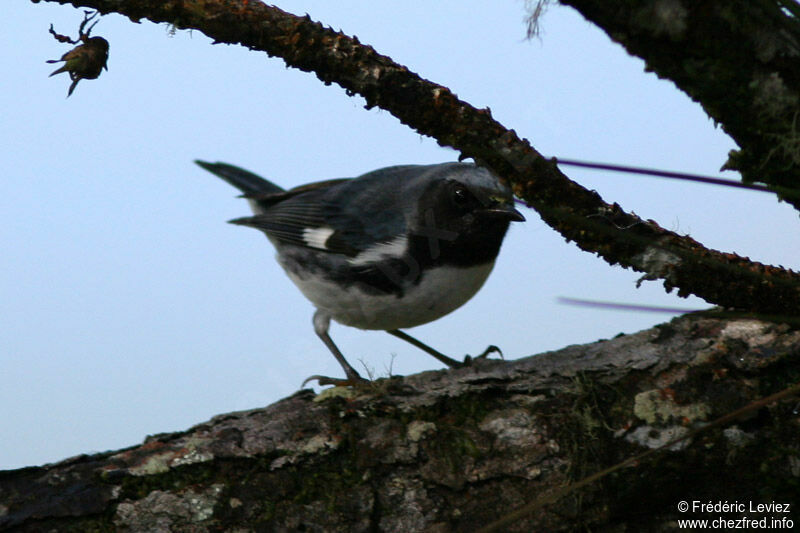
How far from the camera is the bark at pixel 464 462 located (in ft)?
8.67

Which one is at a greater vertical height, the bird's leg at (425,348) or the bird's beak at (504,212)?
the bird's beak at (504,212)

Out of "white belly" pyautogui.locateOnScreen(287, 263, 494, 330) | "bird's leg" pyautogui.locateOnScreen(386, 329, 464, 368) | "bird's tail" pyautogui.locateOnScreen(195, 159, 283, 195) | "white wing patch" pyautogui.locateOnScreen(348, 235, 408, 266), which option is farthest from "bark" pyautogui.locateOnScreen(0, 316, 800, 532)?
"bird's tail" pyautogui.locateOnScreen(195, 159, 283, 195)

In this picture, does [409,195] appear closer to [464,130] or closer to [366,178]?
[366,178]

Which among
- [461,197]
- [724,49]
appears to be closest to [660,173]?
[724,49]

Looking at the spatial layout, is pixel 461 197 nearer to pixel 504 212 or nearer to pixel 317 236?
pixel 504 212

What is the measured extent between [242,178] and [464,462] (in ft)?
10.8

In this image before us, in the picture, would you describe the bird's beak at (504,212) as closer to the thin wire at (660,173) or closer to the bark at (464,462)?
the bark at (464,462)

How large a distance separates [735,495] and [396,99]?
1.75 m

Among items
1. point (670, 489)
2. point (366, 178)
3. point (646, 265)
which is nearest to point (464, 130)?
point (646, 265)

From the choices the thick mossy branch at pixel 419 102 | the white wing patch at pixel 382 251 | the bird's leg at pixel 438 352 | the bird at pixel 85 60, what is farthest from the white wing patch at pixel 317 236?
the bird at pixel 85 60

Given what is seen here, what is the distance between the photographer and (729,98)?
202 centimetres

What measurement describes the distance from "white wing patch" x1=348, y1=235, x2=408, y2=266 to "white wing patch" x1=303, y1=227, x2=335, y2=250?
0.31 metres

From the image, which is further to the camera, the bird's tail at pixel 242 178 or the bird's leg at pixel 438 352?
the bird's tail at pixel 242 178

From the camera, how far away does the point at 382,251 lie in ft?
12.8
